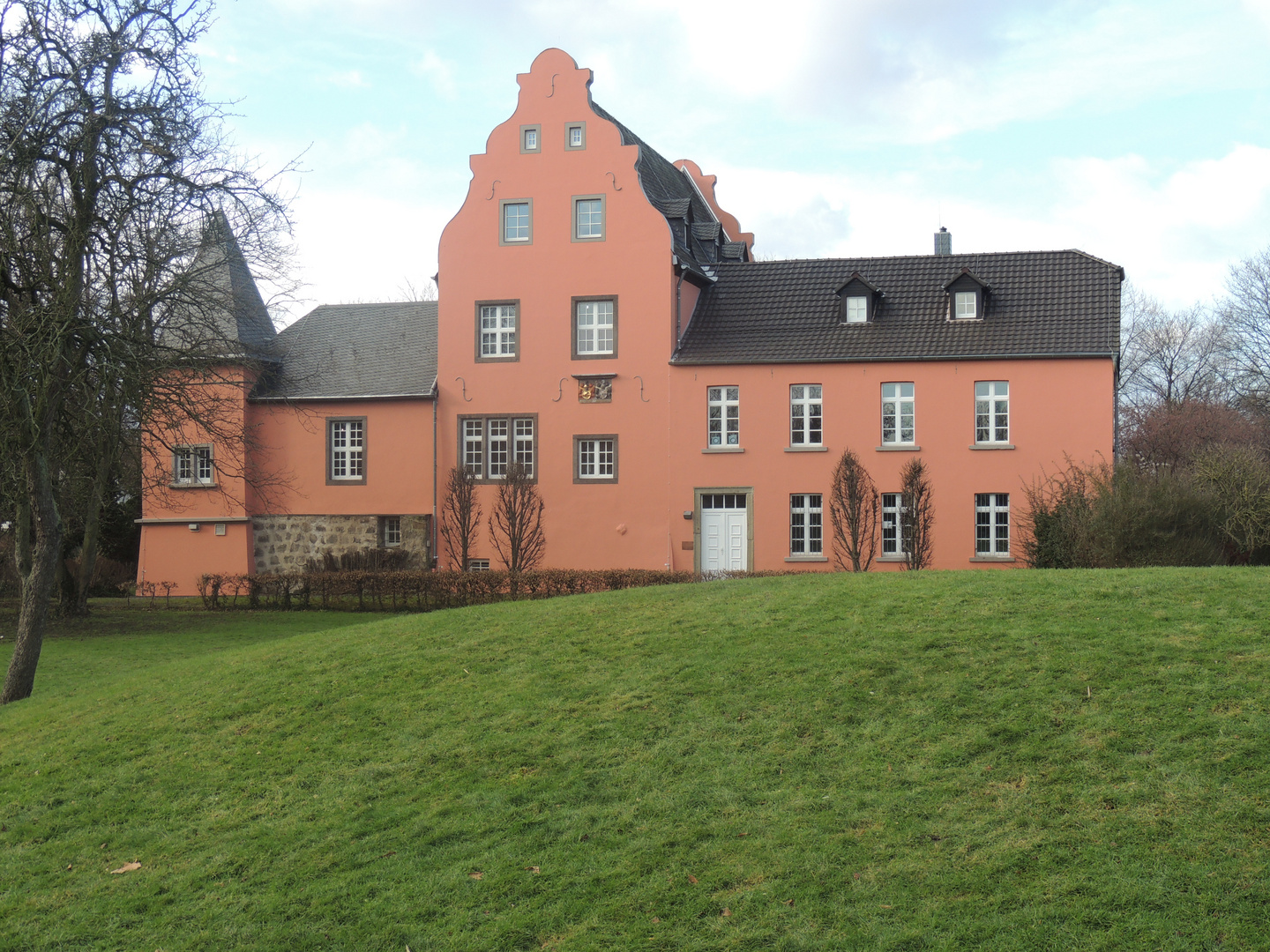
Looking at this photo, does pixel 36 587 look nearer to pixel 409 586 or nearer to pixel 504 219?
pixel 409 586

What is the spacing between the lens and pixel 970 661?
9719 mm

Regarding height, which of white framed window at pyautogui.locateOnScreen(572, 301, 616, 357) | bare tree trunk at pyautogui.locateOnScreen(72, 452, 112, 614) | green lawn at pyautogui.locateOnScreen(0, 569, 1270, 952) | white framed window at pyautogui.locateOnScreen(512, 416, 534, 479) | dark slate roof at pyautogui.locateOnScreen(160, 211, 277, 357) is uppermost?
white framed window at pyautogui.locateOnScreen(572, 301, 616, 357)

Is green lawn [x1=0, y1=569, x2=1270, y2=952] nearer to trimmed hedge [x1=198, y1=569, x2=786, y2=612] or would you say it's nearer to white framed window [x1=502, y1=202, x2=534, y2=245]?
trimmed hedge [x1=198, y1=569, x2=786, y2=612]

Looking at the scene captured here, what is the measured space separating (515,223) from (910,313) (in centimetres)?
1087

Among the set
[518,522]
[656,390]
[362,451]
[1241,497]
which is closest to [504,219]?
[656,390]

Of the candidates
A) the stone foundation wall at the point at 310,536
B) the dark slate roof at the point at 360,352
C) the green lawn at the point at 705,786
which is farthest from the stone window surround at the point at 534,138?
the green lawn at the point at 705,786

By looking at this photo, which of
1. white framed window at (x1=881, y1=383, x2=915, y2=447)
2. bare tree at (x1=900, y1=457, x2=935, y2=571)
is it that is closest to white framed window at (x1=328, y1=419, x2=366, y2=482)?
white framed window at (x1=881, y1=383, x2=915, y2=447)

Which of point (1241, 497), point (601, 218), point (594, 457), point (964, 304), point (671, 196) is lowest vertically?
point (1241, 497)

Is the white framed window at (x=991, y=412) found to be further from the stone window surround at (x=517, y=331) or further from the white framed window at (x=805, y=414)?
the stone window surround at (x=517, y=331)

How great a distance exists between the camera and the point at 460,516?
2911 centimetres

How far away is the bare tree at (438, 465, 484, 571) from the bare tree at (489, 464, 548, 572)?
1.76 feet

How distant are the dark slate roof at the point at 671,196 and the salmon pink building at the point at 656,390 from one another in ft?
0.50

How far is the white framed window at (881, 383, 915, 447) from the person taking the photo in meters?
28.4

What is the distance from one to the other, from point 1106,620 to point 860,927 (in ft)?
18.2
